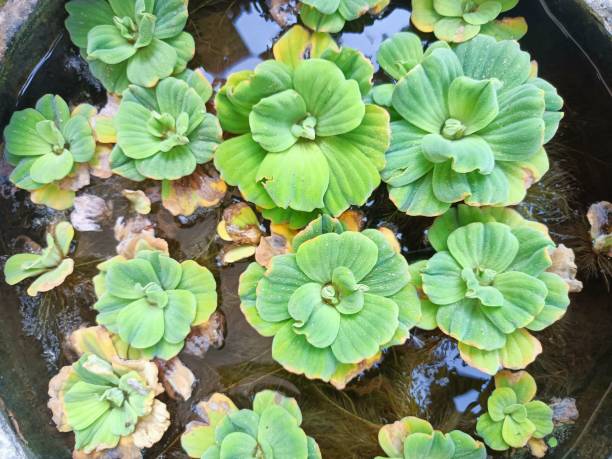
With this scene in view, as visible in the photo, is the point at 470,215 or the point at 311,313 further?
the point at 470,215

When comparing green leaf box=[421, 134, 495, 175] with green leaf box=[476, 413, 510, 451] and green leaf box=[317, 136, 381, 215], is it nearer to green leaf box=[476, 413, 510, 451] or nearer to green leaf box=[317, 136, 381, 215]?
green leaf box=[317, 136, 381, 215]

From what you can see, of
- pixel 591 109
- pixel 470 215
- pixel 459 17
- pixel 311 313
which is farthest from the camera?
pixel 591 109

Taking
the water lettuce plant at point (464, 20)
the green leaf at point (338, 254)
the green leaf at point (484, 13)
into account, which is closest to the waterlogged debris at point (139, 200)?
the green leaf at point (338, 254)

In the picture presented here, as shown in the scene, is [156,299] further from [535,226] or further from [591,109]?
[591,109]

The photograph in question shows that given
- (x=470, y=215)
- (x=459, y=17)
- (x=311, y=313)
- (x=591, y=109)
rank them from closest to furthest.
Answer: (x=311, y=313), (x=470, y=215), (x=459, y=17), (x=591, y=109)

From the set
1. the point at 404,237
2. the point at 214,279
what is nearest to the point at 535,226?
the point at 404,237

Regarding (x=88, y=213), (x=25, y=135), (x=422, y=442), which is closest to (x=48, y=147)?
(x=25, y=135)

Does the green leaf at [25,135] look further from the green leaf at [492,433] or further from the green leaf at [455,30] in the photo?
the green leaf at [492,433]
